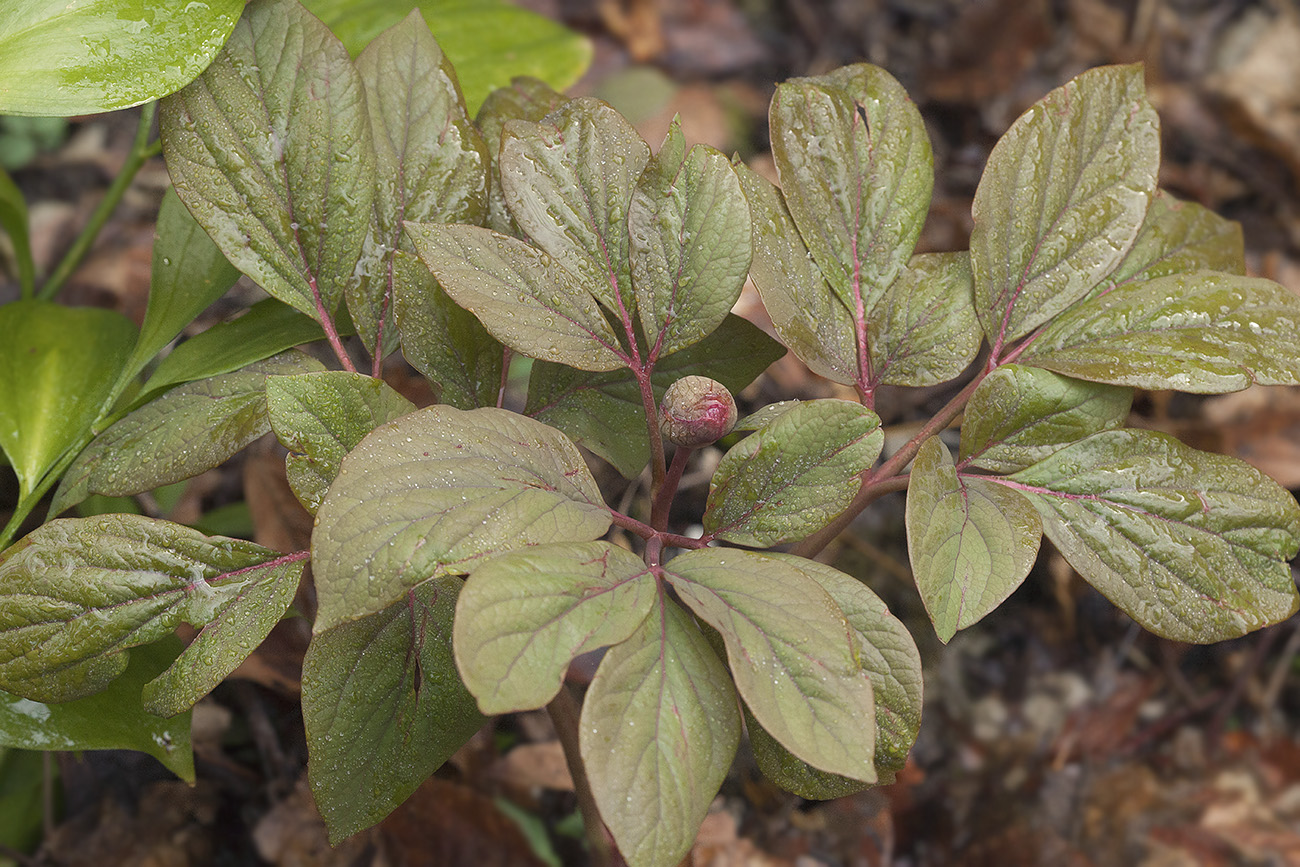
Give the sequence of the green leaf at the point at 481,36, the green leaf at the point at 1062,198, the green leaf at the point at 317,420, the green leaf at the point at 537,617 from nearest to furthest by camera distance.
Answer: the green leaf at the point at 537,617 → the green leaf at the point at 317,420 → the green leaf at the point at 1062,198 → the green leaf at the point at 481,36

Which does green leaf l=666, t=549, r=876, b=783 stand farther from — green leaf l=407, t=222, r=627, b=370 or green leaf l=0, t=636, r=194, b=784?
green leaf l=0, t=636, r=194, b=784

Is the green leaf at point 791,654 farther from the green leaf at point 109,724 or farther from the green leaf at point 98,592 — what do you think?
the green leaf at point 109,724

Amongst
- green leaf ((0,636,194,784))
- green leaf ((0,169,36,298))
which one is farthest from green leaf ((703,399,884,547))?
green leaf ((0,169,36,298))

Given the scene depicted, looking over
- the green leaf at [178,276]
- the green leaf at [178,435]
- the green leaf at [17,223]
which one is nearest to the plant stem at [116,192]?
the green leaf at [17,223]

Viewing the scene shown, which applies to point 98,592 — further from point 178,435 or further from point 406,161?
point 406,161

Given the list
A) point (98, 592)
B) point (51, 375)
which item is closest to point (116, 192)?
point (51, 375)

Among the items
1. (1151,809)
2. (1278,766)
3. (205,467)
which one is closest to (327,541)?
(205,467)
